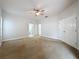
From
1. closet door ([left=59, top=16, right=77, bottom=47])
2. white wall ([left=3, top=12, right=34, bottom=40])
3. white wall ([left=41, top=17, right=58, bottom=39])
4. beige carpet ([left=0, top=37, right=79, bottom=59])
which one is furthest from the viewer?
white wall ([left=41, top=17, right=58, bottom=39])

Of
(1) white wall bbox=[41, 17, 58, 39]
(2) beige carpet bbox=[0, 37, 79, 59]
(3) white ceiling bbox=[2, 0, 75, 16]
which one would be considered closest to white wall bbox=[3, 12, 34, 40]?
(3) white ceiling bbox=[2, 0, 75, 16]

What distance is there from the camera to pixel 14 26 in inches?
340

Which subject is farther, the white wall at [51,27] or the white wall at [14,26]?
the white wall at [51,27]

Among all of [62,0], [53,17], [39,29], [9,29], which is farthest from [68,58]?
[39,29]

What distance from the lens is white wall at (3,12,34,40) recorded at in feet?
24.5

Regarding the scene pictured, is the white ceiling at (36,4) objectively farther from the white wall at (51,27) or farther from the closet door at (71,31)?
the white wall at (51,27)

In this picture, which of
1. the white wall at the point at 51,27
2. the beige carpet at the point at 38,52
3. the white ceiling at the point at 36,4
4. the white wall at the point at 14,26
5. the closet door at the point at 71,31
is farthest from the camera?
the white wall at the point at 51,27

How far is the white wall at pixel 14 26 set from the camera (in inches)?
294

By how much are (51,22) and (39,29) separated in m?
3.76

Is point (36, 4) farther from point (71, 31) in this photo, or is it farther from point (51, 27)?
point (51, 27)

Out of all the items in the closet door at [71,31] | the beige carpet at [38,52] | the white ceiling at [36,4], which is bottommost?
the beige carpet at [38,52]

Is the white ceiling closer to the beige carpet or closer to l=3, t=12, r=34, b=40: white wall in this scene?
l=3, t=12, r=34, b=40: white wall

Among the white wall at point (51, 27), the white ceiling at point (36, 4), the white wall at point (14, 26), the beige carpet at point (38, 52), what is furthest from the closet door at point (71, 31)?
the white wall at point (14, 26)

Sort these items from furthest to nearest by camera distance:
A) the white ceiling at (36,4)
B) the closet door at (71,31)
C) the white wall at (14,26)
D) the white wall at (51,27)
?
the white wall at (51,27)
the white wall at (14,26)
the closet door at (71,31)
the white ceiling at (36,4)
